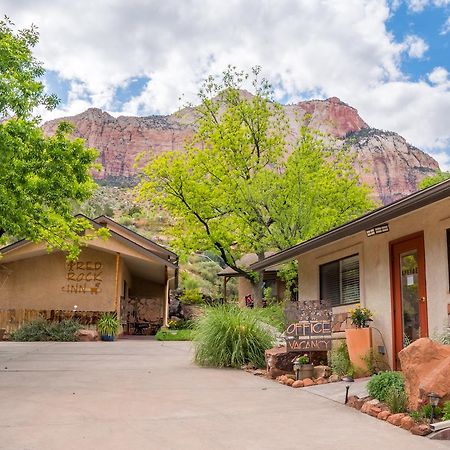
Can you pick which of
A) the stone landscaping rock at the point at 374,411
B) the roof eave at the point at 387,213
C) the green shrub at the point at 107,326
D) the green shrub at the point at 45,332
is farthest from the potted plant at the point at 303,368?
the green shrub at the point at 107,326

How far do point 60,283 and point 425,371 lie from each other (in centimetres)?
1756

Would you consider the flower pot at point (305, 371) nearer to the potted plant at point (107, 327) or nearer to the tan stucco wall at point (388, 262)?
the tan stucco wall at point (388, 262)

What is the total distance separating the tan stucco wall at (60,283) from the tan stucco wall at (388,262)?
34.4ft

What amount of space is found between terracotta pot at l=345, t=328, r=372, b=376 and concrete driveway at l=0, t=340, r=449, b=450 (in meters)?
1.28

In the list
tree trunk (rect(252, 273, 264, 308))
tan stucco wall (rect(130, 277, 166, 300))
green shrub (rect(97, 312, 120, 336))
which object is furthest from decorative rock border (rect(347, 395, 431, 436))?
tan stucco wall (rect(130, 277, 166, 300))

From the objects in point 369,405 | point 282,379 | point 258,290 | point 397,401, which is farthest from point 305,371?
point 258,290

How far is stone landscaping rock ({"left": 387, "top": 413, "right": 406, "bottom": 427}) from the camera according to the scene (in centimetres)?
608

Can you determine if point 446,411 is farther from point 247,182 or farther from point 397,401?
point 247,182

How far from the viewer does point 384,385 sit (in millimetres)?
7098

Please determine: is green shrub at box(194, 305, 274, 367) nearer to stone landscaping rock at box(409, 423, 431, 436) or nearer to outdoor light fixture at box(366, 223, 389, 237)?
outdoor light fixture at box(366, 223, 389, 237)

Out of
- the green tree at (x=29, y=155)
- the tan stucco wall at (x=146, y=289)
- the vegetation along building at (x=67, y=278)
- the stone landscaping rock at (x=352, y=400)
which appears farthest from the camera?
the tan stucco wall at (x=146, y=289)

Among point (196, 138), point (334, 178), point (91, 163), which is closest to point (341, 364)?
point (91, 163)

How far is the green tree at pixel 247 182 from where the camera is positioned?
22.5 metres

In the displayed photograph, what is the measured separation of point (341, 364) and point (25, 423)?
540 cm
